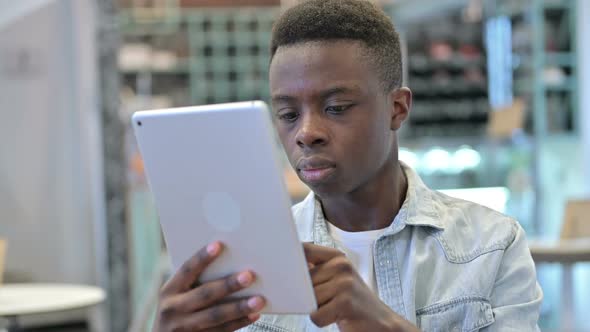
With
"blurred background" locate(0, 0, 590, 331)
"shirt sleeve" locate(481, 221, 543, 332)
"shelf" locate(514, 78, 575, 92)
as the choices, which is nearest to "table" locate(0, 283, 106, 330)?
"blurred background" locate(0, 0, 590, 331)

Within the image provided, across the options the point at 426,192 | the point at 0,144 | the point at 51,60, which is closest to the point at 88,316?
the point at 0,144

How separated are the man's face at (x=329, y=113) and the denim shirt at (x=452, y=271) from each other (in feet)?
0.45

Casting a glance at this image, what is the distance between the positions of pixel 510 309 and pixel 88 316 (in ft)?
9.22

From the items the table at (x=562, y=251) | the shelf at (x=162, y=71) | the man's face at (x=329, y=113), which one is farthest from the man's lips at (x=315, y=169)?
the shelf at (x=162, y=71)

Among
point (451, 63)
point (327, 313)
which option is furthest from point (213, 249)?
point (451, 63)

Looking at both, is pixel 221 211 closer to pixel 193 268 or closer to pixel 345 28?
pixel 193 268

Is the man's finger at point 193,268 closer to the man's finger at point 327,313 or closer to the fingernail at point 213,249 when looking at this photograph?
the fingernail at point 213,249

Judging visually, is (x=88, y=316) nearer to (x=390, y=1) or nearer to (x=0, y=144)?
(x=0, y=144)

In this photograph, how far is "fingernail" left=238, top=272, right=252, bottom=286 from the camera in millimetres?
890

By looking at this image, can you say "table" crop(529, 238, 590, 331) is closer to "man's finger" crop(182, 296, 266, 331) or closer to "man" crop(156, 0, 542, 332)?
"man" crop(156, 0, 542, 332)

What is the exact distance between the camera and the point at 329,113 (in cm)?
103

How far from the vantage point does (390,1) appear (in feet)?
21.3

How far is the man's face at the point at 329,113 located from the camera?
1.02 meters

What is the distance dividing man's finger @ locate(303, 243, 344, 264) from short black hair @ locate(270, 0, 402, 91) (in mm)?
311
